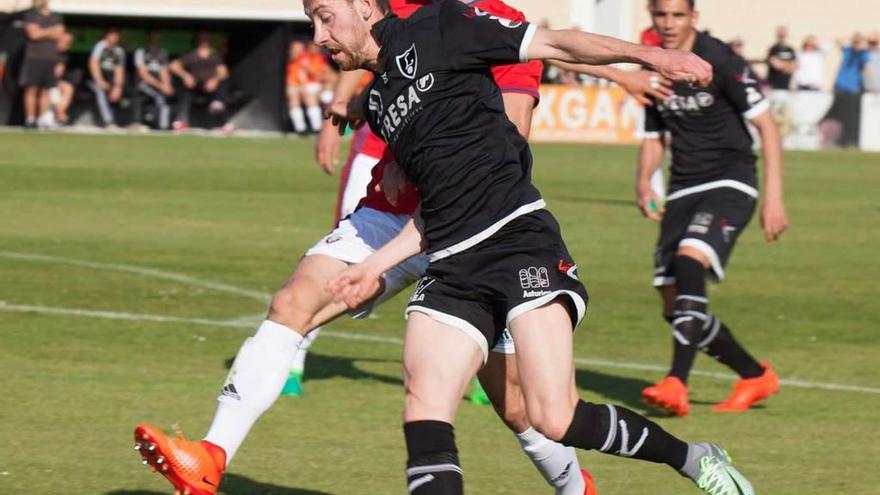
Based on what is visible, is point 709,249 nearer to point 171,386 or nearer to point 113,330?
point 171,386

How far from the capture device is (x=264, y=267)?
46.0 feet

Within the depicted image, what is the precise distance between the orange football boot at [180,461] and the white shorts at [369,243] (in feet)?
3.58

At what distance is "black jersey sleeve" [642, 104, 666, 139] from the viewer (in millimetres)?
9500

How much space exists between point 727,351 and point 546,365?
11.8 feet

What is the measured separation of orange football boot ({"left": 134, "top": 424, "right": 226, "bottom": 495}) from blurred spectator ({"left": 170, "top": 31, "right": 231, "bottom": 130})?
98.0 ft

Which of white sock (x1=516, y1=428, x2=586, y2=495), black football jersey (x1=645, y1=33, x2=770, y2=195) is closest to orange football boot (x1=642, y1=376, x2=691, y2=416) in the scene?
black football jersey (x1=645, y1=33, x2=770, y2=195)

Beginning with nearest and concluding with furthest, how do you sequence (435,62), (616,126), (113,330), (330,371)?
(435,62)
(330,371)
(113,330)
(616,126)

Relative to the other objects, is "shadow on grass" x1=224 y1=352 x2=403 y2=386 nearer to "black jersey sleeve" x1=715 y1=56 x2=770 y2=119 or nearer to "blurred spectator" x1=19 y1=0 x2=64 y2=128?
"black jersey sleeve" x1=715 y1=56 x2=770 y2=119

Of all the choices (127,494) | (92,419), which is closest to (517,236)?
(127,494)

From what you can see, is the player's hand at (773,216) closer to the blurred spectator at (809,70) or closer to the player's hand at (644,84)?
the player's hand at (644,84)

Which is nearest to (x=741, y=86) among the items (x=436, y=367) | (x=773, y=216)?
(x=773, y=216)

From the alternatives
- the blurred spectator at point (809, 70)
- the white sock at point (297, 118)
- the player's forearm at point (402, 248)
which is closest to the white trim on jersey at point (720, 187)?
the player's forearm at point (402, 248)

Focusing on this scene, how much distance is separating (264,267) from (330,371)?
14.4ft

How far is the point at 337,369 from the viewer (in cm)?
981
